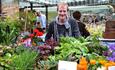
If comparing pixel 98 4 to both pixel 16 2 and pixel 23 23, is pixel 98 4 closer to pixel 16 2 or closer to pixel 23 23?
pixel 16 2

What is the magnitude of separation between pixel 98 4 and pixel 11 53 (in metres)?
9.71

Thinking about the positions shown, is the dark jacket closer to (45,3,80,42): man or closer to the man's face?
(45,3,80,42): man

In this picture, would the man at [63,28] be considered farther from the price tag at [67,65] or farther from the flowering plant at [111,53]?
the price tag at [67,65]

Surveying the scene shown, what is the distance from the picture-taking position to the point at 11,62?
336 centimetres

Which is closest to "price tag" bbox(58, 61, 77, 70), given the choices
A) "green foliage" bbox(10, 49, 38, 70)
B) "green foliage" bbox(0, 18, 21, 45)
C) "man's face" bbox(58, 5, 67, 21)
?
"green foliage" bbox(10, 49, 38, 70)

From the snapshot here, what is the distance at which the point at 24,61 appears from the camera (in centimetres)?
331

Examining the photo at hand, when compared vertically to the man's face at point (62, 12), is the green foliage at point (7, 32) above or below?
below

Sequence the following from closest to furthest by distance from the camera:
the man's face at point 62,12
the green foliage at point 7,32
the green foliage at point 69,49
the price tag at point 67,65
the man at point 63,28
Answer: the price tag at point 67,65 < the green foliage at point 69,49 < the green foliage at point 7,32 < the man's face at point 62,12 < the man at point 63,28

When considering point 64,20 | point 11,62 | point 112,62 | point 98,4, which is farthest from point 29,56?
point 98,4

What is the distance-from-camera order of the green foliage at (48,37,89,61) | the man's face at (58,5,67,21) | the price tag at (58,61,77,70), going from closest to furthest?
the price tag at (58,61,77,70)
the green foliage at (48,37,89,61)
the man's face at (58,5,67,21)

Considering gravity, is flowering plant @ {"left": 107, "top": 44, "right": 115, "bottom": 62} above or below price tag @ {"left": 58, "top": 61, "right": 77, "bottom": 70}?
below

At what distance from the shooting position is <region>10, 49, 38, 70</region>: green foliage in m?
3.28

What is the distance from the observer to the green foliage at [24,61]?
10.8ft

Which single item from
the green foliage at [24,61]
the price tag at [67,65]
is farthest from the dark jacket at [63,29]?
the price tag at [67,65]
